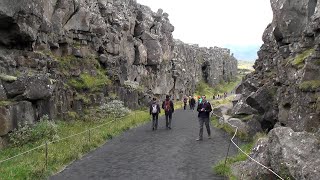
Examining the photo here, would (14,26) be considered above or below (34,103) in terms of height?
above

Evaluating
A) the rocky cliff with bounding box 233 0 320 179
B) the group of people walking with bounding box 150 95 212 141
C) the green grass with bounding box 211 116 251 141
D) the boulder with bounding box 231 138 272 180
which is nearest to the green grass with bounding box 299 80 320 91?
the rocky cliff with bounding box 233 0 320 179

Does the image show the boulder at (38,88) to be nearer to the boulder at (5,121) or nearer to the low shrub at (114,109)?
the boulder at (5,121)

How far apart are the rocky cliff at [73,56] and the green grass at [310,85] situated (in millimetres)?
14695

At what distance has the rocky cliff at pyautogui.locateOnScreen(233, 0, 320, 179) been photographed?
38.8 feet

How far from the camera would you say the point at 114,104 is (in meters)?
36.8

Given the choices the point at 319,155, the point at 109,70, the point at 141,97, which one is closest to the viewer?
the point at 319,155

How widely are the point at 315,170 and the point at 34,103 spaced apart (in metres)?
18.4

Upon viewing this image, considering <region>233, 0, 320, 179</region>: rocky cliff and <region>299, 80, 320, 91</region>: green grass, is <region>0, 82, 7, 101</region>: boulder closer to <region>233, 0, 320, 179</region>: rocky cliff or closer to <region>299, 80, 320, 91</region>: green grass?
<region>233, 0, 320, 179</region>: rocky cliff

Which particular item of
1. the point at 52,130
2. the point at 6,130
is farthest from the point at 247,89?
the point at 6,130

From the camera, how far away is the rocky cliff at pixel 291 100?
11.8 meters

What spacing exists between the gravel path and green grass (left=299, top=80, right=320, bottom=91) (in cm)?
503

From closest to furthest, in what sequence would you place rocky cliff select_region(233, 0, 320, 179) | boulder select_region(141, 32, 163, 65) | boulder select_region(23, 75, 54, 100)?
rocky cliff select_region(233, 0, 320, 179) < boulder select_region(23, 75, 54, 100) < boulder select_region(141, 32, 163, 65)

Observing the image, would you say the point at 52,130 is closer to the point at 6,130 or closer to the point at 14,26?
the point at 6,130

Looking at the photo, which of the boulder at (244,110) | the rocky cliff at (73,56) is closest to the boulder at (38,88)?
the rocky cliff at (73,56)
